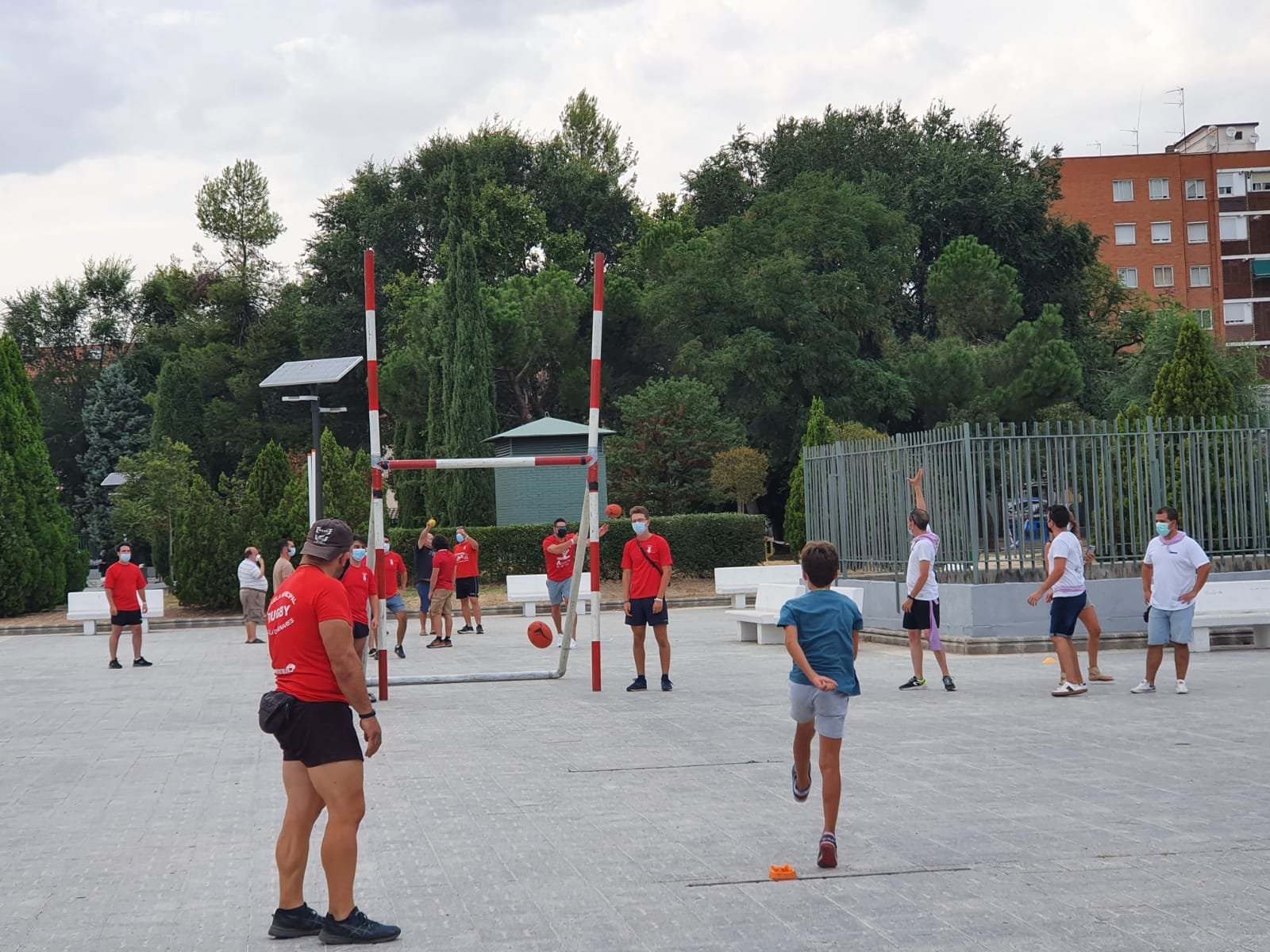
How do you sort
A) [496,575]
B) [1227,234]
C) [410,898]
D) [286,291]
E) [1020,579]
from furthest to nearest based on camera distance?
[1227,234], [286,291], [496,575], [1020,579], [410,898]

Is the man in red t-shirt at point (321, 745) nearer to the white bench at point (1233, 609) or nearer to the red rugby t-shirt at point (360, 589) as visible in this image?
the red rugby t-shirt at point (360, 589)

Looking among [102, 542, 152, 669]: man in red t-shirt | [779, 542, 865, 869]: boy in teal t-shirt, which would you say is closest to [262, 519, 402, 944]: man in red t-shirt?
[779, 542, 865, 869]: boy in teal t-shirt

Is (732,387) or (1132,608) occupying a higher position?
(732,387)

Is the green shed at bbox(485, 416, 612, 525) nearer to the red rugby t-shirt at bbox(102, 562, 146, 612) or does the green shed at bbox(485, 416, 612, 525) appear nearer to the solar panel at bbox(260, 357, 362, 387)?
the solar panel at bbox(260, 357, 362, 387)

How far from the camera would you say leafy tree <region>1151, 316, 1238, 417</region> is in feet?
78.0

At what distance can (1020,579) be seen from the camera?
1817cm

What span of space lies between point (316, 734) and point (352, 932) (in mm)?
740

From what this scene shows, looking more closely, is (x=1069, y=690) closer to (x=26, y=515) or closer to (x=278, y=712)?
(x=278, y=712)

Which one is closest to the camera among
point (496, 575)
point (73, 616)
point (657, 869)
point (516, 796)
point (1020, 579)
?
point (657, 869)

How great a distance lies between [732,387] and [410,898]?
39.1 m

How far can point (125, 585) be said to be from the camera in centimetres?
1833

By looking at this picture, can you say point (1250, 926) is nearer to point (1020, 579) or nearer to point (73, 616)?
point (1020, 579)

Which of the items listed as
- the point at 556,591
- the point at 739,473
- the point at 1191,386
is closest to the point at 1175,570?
the point at 556,591

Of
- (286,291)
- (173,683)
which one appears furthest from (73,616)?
(286,291)
